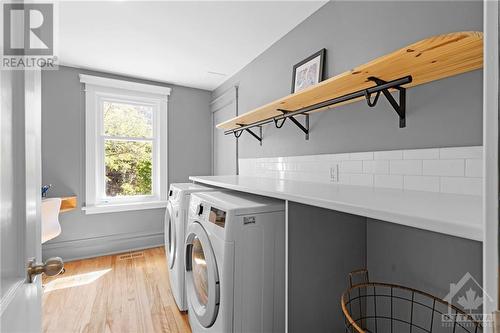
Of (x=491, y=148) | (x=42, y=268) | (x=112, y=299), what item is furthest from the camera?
(x=112, y=299)

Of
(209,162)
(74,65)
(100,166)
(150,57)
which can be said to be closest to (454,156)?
(150,57)

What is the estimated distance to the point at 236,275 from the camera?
3.59ft

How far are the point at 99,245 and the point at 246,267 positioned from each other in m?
2.69

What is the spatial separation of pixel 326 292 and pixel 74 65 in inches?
134

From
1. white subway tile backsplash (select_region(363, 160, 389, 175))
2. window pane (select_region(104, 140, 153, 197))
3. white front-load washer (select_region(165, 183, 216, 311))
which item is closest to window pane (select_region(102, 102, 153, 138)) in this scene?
window pane (select_region(104, 140, 153, 197))

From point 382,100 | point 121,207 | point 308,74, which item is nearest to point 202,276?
point 382,100

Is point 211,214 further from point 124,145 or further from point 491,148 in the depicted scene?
point 124,145

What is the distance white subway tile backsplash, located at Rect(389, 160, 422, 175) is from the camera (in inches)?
45.6

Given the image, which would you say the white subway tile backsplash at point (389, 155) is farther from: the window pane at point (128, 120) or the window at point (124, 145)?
the window pane at point (128, 120)

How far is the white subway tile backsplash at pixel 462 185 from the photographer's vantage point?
37.0 inches

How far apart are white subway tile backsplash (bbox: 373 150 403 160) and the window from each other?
2.79 meters

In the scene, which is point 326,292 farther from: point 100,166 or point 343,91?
point 100,166

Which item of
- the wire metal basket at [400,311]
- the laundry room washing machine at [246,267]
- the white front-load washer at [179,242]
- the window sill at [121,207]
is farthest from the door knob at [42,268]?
the window sill at [121,207]

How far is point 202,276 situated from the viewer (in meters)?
1.38
